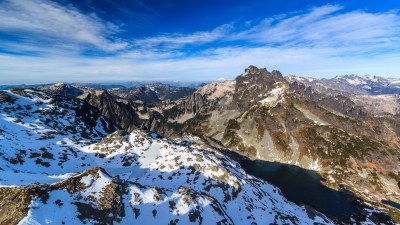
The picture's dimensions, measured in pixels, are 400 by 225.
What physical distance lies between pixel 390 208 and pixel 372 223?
32376 mm

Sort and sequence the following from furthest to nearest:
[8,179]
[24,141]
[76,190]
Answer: [24,141], [8,179], [76,190]

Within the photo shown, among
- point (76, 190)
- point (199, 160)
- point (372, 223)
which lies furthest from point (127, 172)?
point (372, 223)

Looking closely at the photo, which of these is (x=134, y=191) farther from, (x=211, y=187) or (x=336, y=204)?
(x=336, y=204)

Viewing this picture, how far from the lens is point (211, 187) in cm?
11231

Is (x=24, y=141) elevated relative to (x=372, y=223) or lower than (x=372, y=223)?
elevated

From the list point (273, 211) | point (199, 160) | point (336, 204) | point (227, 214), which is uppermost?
point (199, 160)

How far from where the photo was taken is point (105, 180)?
75375 mm

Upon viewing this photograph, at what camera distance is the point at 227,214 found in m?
98.4

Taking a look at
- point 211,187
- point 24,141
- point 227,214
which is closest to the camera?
point 227,214

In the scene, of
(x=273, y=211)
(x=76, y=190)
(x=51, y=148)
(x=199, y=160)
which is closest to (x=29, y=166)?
(x=51, y=148)

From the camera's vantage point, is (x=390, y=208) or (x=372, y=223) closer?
(x=372, y=223)

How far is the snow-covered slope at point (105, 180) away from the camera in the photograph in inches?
2464

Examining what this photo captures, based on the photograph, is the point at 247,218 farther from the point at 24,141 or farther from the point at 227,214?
the point at 24,141

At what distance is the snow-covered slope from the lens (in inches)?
2464
